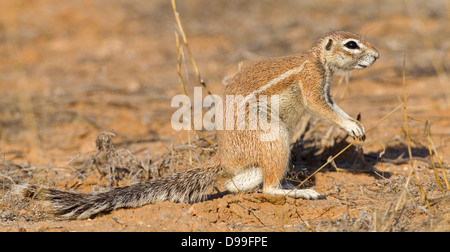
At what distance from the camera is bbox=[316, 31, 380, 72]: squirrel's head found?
4340mm

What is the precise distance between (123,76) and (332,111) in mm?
5697

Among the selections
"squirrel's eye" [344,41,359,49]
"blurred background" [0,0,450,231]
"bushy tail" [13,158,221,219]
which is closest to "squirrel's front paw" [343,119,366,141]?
"blurred background" [0,0,450,231]

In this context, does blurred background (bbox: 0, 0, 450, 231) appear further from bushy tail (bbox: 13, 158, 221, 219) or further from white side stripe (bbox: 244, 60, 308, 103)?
white side stripe (bbox: 244, 60, 308, 103)

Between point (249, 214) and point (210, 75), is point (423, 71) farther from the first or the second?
point (249, 214)

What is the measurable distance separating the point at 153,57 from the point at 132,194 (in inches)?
261

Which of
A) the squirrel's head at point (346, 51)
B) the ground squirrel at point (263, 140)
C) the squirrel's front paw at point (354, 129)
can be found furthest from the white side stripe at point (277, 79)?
the squirrel's front paw at point (354, 129)

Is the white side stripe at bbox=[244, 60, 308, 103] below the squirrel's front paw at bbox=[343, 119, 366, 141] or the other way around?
the other way around

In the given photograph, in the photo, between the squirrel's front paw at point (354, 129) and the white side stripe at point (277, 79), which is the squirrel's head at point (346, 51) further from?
the squirrel's front paw at point (354, 129)

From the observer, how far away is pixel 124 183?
15.6ft

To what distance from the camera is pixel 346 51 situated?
14.4ft

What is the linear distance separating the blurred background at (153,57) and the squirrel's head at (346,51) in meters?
1.14

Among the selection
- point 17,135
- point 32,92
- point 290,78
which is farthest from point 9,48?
point 290,78

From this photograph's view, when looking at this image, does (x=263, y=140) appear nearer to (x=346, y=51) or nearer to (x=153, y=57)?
(x=346, y=51)

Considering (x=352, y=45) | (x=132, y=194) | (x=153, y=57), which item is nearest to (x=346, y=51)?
(x=352, y=45)
